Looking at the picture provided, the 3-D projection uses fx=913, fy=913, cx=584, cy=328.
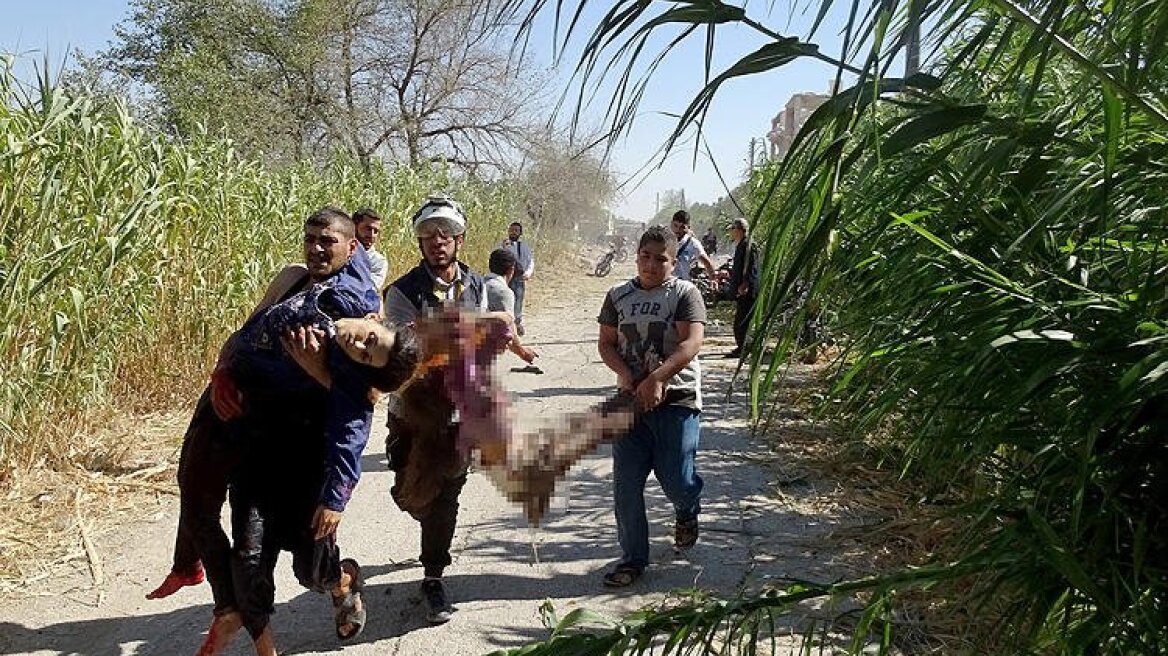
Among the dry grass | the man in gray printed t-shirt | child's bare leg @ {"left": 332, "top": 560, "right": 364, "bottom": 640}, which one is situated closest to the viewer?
child's bare leg @ {"left": 332, "top": 560, "right": 364, "bottom": 640}

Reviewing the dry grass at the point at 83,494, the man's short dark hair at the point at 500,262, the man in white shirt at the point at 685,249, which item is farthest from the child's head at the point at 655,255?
the man in white shirt at the point at 685,249

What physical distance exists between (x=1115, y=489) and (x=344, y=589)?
9.02 feet

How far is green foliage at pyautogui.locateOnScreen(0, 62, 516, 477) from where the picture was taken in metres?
4.48

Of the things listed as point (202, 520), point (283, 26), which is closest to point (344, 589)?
point (202, 520)

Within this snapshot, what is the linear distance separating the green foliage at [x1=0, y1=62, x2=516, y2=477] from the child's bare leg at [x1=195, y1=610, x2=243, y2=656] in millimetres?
1808

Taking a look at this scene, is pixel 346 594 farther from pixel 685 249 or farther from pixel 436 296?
pixel 685 249

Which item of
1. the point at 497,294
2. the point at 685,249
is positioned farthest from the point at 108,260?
the point at 685,249

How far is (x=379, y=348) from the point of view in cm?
262

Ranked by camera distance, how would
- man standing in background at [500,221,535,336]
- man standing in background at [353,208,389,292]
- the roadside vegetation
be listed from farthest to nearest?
man standing in background at [500,221,535,336], man standing in background at [353,208,389,292], the roadside vegetation

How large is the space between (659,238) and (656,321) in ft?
1.15

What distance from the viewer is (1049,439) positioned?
1.50 metres

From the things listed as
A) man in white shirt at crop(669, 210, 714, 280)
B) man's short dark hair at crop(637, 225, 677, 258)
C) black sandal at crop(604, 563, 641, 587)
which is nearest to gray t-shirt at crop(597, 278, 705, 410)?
man's short dark hair at crop(637, 225, 677, 258)

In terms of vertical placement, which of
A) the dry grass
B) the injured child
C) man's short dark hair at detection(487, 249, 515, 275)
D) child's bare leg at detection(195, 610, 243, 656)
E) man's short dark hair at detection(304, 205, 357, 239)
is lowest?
child's bare leg at detection(195, 610, 243, 656)

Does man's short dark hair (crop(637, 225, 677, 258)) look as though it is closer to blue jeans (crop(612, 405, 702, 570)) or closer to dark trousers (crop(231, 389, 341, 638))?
blue jeans (crop(612, 405, 702, 570))
